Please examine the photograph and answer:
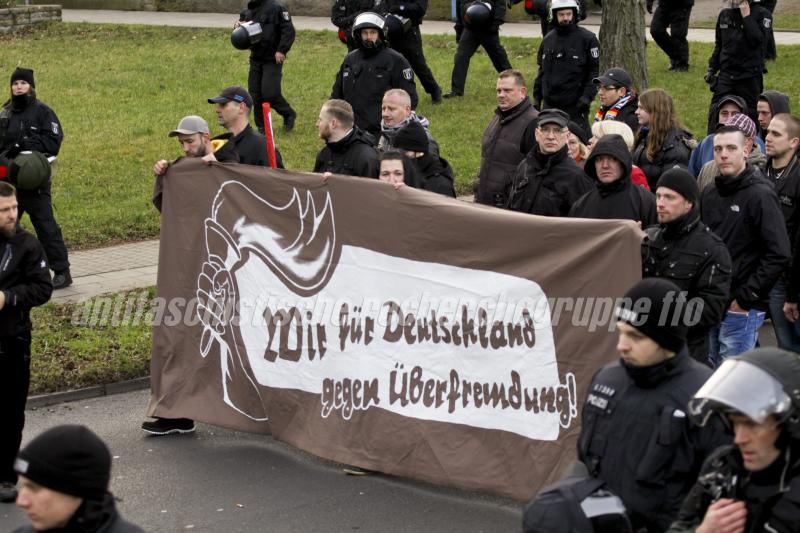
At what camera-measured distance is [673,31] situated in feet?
57.6

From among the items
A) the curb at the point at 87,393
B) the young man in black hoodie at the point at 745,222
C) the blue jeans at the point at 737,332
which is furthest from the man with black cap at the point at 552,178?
the curb at the point at 87,393

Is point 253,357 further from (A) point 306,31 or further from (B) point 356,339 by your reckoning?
(A) point 306,31

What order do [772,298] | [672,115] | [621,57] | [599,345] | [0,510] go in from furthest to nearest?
[621,57] → [672,115] → [772,298] → [0,510] → [599,345]

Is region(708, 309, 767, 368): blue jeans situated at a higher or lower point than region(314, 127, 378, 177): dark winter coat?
lower

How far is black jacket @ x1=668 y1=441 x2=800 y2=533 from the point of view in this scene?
3.59m

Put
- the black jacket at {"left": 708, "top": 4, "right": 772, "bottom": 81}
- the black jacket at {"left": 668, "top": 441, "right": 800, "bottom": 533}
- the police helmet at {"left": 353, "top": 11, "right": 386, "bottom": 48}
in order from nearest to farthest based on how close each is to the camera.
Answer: the black jacket at {"left": 668, "top": 441, "right": 800, "bottom": 533}
the police helmet at {"left": 353, "top": 11, "right": 386, "bottom": 48}
the black jacket at {"left": 708, "top": 4, "right": 772, "bottom": 81}

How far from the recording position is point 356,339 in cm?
720

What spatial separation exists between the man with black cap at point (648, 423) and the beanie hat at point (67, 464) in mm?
1740

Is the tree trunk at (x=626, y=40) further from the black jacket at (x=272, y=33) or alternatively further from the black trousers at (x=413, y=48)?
the black jacket at (x=272, y=33)

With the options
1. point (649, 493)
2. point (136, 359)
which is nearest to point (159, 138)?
point (136, 359)

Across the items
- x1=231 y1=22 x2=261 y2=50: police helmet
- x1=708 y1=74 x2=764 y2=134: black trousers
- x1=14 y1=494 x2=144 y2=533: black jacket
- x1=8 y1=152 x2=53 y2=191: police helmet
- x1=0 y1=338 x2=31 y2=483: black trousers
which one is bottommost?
x1=0 y1=338 x2=31 y2=483: black trousers

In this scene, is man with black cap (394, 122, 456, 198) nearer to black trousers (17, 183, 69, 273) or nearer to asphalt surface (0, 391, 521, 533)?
asphalt surface (0, 391, 521, 533)

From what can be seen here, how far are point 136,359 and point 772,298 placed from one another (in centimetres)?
455

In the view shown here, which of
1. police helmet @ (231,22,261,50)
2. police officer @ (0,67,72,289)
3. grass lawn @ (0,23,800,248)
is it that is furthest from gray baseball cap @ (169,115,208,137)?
police helmet @ (231,22,261,50)
